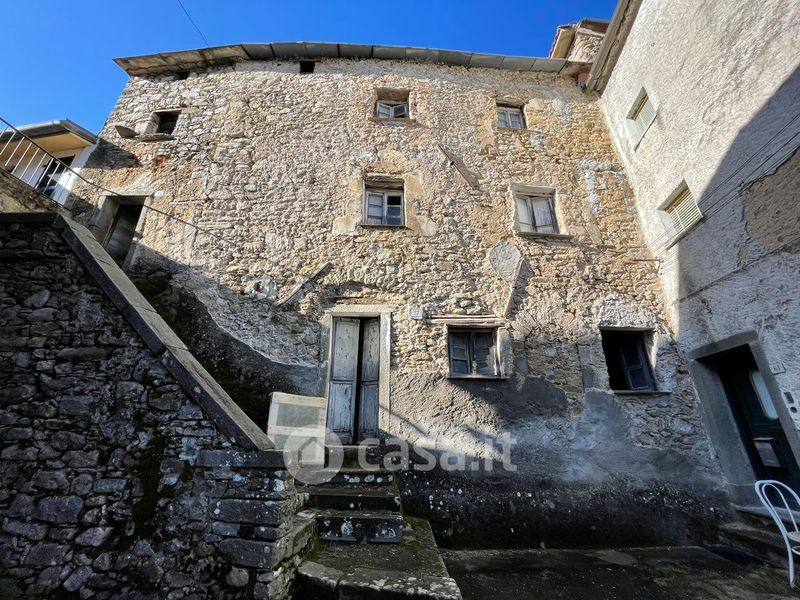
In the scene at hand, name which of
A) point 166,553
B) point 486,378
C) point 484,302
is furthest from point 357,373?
point 166,553

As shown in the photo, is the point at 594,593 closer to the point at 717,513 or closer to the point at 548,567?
the point at 548,567

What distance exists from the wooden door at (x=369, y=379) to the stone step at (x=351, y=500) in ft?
3.99

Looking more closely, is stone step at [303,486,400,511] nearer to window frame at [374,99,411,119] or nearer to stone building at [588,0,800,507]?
stone building at [588,0,800,507]

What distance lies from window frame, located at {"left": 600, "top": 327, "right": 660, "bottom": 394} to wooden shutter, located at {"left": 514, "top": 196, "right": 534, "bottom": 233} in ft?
7.00

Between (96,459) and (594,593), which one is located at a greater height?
(96,459)

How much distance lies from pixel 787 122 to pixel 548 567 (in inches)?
218

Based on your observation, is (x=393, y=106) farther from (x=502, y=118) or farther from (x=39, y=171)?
(x=39, y=171)

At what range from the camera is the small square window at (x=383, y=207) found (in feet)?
20.2

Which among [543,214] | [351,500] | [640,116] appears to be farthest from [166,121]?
[640,116]

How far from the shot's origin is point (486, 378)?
4828 mm

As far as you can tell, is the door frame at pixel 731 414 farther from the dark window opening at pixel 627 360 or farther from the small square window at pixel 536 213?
the small square window at pixel 536 213

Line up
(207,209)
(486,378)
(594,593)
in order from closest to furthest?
(594,593), (486,378), (207,209)

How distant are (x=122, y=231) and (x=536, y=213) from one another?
7.65 meters

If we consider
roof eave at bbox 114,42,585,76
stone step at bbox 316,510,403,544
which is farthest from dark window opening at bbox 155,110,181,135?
stone step at bbox 316,510,403,544
